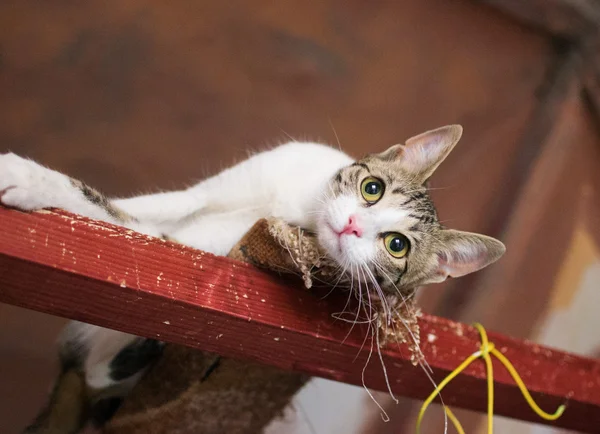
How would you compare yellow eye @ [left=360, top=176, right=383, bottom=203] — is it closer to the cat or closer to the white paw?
the cat

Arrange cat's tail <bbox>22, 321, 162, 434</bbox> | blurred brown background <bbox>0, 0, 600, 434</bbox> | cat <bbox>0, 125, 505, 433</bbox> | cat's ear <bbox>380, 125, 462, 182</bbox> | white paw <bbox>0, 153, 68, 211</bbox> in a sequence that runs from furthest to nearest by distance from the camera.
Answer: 1. blurred brown background <bbox>0, 0, 600, 434</bbox>
2. cat's tail <bbox>22, 321, 162, 434</bbox>
3. cat's ear <bbox>380, 125, 462, 182</bbox>
4. cat <bbox>0, 125, 505, 433</bbox>
5. white paw <bbox>0, 153, 68, 211</bbox>

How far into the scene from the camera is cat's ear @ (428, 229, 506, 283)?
35.6 inches

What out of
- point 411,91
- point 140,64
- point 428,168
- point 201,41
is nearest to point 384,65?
point 411,91

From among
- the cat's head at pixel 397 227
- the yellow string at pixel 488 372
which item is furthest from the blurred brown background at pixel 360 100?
the cat's head at pixel 397 227

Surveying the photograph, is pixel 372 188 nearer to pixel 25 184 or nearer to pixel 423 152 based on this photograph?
pixel 423 152

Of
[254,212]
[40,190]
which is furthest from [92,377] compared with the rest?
[40,190]

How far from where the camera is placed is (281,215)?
3.41ft

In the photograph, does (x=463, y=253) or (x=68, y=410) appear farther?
(x=68, y=410)

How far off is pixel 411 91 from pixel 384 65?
0.46ft

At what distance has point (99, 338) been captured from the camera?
1113mm

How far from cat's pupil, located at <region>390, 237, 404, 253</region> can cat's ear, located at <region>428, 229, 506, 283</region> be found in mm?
85

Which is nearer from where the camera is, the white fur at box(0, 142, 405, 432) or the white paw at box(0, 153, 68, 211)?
the white paw at box(0, 153, 68, 211)

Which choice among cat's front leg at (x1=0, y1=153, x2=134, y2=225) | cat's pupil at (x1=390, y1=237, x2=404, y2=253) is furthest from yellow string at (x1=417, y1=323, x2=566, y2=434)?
cat's front leg at (x1=0, y1=153, x2=134, y2=225)

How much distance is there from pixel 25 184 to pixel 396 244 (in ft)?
1.79
